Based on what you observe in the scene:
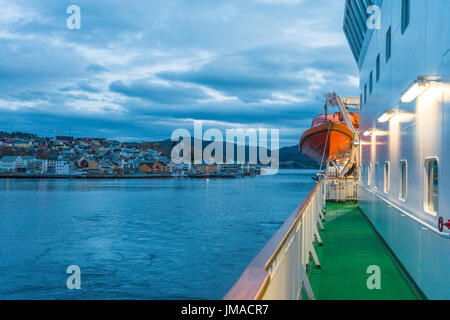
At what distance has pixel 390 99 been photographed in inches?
295

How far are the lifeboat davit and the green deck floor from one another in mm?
11048

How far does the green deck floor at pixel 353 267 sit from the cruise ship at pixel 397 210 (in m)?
0.02

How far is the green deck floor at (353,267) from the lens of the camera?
5.23m

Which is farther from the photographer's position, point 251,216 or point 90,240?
point 251,216

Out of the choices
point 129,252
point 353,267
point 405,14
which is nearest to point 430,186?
point 353,267

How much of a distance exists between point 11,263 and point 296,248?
18853mm

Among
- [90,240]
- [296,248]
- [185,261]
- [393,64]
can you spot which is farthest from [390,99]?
[90,240]

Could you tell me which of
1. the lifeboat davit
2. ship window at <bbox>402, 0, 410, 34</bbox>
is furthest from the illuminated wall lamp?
the lifeboat davit

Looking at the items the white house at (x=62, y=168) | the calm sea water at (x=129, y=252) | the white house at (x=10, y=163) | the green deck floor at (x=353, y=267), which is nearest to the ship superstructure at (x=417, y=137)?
the green deck floor at (x=353, y=267)

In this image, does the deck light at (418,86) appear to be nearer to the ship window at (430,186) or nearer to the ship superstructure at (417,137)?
the ship superstructure at (417,137)

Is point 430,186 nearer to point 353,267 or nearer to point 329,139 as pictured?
point 353,267

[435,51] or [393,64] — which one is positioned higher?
[393,64]

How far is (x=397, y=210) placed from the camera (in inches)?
259
